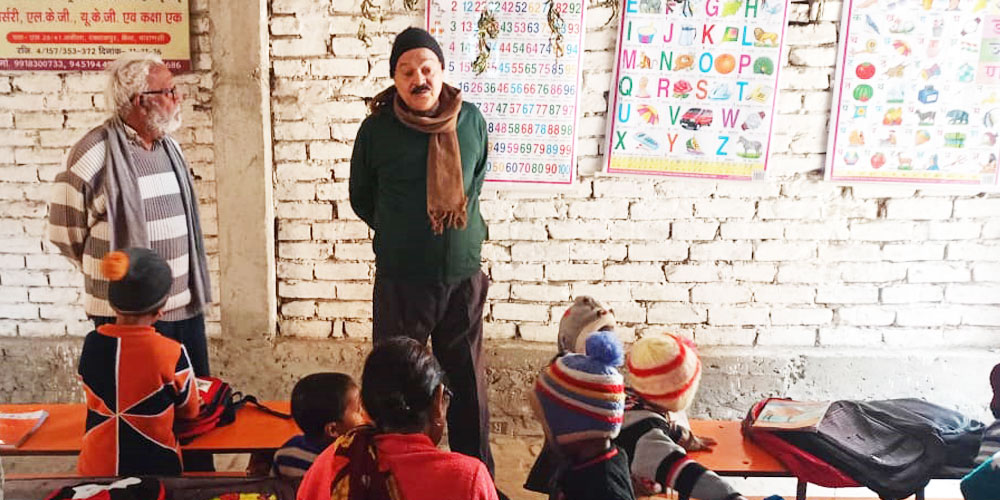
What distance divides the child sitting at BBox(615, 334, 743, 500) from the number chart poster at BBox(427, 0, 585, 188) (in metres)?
1.49

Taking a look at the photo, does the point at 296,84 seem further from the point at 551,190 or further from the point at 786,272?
the point at 786,272

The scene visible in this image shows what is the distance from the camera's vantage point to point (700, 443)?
2.45m

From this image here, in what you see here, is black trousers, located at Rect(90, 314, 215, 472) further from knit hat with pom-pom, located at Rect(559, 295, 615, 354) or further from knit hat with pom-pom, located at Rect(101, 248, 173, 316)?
knit hat with pom-pom, located at Rect(559, 295, 615, 354)

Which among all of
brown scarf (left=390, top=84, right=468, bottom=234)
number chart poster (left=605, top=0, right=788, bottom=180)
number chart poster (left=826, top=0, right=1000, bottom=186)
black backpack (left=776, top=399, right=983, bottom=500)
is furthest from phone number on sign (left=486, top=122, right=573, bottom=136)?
black backpack (left=776, top=399, right=983, bottom=500)

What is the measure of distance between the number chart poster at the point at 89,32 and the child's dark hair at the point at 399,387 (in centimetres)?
240

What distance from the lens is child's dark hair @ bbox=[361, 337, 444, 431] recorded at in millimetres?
1675

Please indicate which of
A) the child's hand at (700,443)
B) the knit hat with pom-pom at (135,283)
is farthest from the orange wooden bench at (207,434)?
the child's hand at (700,443)

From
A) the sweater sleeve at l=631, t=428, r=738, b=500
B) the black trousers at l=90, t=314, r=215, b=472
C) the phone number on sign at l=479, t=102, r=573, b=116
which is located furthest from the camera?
the phone number on sign at l=479, t=102, r=573, b=116

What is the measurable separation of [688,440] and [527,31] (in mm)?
2018

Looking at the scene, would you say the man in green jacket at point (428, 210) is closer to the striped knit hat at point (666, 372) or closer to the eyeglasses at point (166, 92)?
the eyeglasses at point (166, 92)

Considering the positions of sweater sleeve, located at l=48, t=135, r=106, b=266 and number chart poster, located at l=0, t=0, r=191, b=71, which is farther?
number chart poster, located at l=0, t=0, r=191, b=71

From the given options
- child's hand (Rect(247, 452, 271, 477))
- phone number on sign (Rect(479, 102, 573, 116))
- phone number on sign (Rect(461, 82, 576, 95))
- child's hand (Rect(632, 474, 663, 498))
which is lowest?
child's hand (Rect(247, 452, 271, 477))

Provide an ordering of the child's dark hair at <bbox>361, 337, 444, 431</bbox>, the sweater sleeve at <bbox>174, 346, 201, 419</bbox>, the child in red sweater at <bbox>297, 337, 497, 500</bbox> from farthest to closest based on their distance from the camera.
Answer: the sweater sleeve at <bbox>174, 346, 201, 419</bbox>, the child's dark hair at <bbox>361, 337, 444, 431</bbox>, the child in red sweater at <bbox>297, 337, 497, 500</bbox>

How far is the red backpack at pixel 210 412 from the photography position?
2.42 meters
